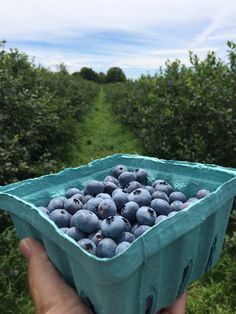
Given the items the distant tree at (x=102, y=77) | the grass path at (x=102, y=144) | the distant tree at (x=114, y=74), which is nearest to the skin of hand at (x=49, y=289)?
the grass path at (x=102, y=144)

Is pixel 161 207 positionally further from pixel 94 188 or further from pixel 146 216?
pixel 94 188

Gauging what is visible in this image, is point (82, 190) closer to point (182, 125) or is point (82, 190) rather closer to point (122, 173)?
point (122, 173)

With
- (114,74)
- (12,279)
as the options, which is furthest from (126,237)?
(114,74)

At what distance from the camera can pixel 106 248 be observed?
3.55 feet

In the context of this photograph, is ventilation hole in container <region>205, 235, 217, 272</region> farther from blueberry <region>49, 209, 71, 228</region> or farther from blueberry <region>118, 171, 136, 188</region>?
blueberry <region>49, 209, 71, 228</region>

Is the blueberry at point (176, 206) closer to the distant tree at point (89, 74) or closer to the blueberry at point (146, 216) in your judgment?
the blueberry at point (146, 216)

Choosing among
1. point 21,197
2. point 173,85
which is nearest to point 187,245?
point 21,197

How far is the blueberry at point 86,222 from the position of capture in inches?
47.0

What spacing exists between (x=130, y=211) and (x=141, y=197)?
9 centimetres

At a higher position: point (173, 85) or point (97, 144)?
point (173, 85)

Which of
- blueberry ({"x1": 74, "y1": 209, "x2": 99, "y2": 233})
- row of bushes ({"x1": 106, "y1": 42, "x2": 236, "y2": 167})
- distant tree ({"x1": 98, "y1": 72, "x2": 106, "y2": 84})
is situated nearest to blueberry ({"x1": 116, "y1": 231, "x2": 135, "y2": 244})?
blueberry ({"x1": 74, "y1": 209, "x2": 99, "y2": 233})

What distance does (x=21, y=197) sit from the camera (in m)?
1.43

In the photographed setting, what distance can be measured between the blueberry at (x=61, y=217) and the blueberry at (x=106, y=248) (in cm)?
21

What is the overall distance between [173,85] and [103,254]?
5320 mm
